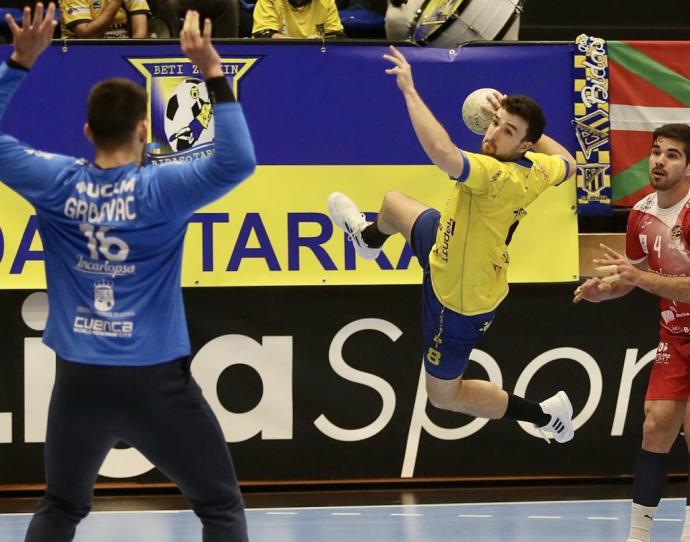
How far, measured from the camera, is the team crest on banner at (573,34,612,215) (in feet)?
27.9

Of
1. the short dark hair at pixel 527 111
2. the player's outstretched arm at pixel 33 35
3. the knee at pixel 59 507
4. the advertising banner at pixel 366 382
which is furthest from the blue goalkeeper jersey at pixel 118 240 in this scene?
the advertising banner at pixel 366 382

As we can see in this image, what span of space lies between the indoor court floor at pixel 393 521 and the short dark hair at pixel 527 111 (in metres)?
2.42

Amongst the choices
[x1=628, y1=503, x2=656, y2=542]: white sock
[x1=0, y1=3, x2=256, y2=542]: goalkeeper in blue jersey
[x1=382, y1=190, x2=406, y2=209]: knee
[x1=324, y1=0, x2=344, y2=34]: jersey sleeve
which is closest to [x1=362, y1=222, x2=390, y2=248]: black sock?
[x1=382, y1=190, x2=406, y2=209]: knee

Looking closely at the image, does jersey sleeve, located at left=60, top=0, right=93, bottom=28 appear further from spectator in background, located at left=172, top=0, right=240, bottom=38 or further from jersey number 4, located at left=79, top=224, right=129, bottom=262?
jersey number 4, located at left=79, top=224, right=129, bottom=262

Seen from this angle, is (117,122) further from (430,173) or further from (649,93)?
(649,93)

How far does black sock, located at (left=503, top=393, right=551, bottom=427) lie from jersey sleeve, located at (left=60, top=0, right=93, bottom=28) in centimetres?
426

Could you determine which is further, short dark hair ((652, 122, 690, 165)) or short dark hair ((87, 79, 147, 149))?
short dark hair ((652, 122, 690, 165))

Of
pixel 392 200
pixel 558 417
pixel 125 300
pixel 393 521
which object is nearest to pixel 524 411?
pixel 558 417

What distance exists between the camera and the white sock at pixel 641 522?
6355mm

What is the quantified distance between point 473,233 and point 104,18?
3.76 m

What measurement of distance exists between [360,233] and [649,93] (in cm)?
281

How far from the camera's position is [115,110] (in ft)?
13.5

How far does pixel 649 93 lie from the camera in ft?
28.2

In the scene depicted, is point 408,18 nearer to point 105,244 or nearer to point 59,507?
point 105,244
